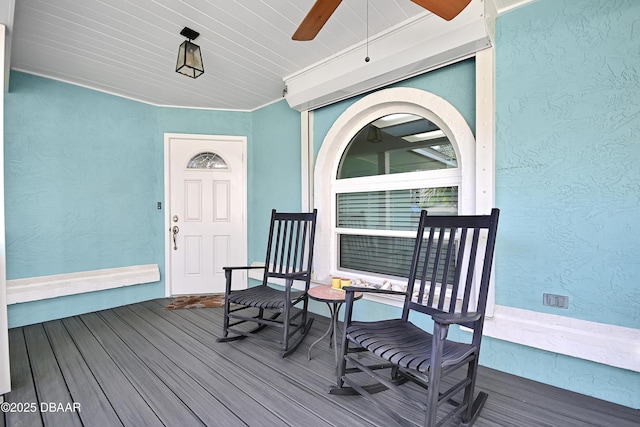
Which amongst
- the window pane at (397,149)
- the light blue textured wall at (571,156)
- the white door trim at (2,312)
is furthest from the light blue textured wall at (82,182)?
the light blue textured wall at (571,156)

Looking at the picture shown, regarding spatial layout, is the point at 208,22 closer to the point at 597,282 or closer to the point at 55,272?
the point at 55,272

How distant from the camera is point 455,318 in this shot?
1.47m

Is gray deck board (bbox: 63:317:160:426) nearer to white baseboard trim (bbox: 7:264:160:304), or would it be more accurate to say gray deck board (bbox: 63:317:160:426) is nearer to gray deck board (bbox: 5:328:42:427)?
gray deck board (bbox: 5:328:42:427)

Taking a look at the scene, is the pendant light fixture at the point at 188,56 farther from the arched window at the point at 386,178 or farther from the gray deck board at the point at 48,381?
the gray deck board at the point at 48,381

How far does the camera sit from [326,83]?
299cm

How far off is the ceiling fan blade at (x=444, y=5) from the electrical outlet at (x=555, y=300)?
1.88 meters

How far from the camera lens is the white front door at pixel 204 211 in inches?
161

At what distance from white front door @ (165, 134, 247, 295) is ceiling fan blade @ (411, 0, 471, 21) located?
3.21 m

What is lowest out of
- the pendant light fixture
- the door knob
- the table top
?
the table top

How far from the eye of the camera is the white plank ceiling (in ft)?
7.18

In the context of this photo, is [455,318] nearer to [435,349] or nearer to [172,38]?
[435,349]

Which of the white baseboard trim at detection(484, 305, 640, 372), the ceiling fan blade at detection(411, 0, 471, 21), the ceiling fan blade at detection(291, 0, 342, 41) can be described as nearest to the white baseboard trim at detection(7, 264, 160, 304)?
the ceiling fan blade at detection(291, 0, 342, 41)

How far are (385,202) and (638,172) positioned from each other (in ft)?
5.69

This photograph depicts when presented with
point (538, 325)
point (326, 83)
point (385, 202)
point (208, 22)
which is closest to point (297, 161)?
point (326, 83)
